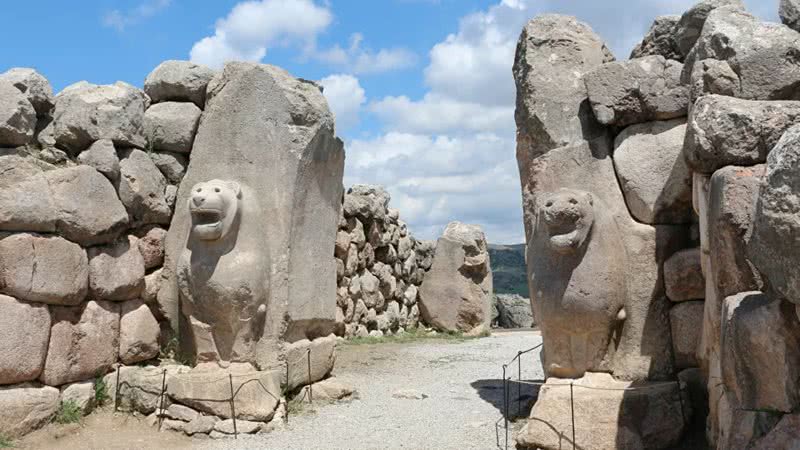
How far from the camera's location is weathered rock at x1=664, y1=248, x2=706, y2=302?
201 inches

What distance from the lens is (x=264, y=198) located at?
652 cm

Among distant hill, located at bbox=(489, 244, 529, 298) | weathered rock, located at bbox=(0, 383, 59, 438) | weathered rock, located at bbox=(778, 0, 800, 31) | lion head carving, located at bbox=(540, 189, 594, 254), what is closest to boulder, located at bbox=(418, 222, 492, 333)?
lion head carving, located at bbox=(540, 189, 594, 254)

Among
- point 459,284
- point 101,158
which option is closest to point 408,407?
point 101,158

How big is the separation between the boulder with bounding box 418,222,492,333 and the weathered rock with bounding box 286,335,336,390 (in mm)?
5638

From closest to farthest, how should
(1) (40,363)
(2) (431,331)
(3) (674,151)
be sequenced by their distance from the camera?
1. (3) (674,151)
2. (1) (40,363)
3. (2) (431,331)

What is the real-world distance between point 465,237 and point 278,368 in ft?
23.1

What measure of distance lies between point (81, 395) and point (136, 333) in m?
0.67

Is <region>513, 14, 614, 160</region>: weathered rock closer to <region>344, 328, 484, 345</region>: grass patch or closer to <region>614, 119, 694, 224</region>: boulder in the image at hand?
<region>614, 119, 694, 224</region>: boulder

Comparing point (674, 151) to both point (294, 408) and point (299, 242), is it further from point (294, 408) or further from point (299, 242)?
point (294, 408)

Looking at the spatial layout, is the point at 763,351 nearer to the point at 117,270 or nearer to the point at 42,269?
the point at 42,269

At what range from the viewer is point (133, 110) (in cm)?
669

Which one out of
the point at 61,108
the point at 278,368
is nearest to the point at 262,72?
the point at 61,108

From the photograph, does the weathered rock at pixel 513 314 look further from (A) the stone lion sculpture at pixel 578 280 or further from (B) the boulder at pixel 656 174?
(B) the boulder at pixel 656 174

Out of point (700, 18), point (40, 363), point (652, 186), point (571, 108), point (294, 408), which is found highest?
point (700, 18)
